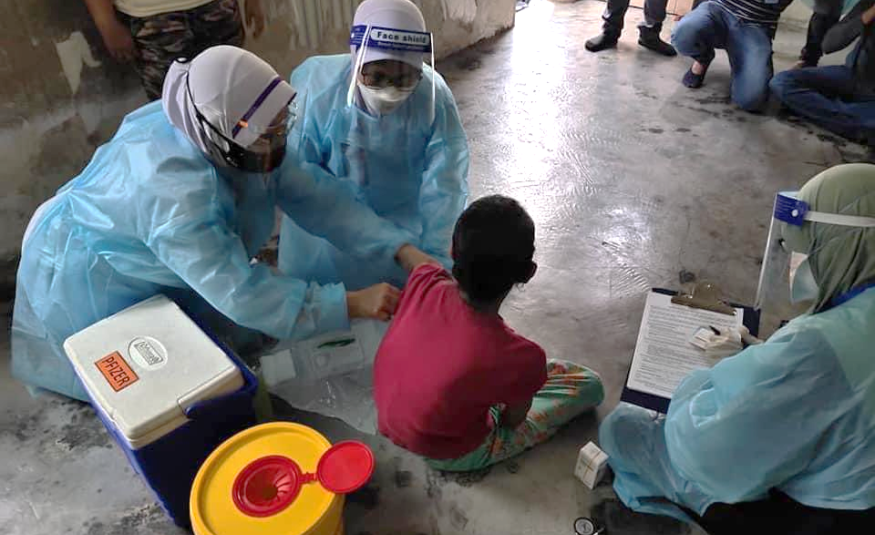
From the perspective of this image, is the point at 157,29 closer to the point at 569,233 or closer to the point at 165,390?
the point at 165,390

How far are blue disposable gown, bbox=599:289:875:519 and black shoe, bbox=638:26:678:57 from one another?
9.28 ft

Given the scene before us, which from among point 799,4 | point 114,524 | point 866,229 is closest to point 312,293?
point 114,524

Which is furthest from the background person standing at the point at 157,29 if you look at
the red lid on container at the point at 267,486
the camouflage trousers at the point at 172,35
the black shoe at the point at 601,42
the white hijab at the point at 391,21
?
the black shoe at the point at 601,42

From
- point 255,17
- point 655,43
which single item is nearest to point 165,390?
point 255,17

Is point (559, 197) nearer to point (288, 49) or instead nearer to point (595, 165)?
point (595, 165)

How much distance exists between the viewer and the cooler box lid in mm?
1167

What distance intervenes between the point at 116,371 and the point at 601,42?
126 inches

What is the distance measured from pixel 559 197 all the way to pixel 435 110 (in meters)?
0.92

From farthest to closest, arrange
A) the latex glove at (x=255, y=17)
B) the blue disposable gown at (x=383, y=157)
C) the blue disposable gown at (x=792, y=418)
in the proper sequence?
the latex glove at (x=255, y=17) < the blue disposable gown at (x=383, y=157) < the blue disposable gown at (x=792, y=418)

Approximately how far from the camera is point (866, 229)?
102 centimetres

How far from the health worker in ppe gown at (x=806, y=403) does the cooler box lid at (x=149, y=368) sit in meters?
0.89

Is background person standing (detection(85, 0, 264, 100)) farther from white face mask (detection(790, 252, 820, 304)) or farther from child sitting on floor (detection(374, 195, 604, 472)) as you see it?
white face mask (detection(790, 252, 820, 304))

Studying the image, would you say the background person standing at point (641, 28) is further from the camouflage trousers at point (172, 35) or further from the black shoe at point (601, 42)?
the camouflage trousers at point (172, 35)

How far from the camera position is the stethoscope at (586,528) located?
4.49ft
